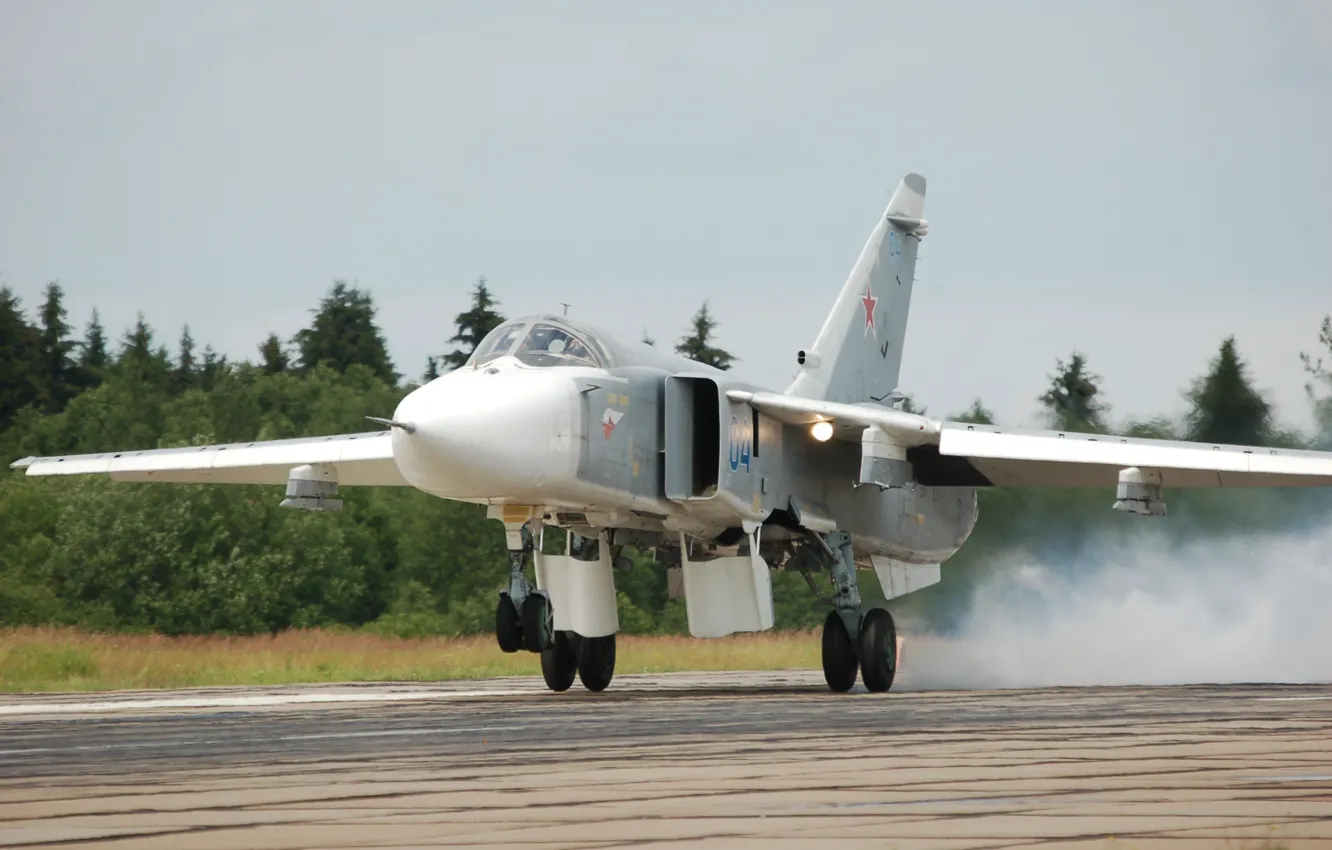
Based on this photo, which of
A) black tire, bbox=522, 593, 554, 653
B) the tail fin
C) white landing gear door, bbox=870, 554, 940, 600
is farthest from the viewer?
the tail fin

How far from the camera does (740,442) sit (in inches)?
667

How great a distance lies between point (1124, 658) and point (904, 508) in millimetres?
3898

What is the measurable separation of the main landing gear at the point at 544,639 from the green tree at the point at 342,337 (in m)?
52.2

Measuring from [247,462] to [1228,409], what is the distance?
11895mm

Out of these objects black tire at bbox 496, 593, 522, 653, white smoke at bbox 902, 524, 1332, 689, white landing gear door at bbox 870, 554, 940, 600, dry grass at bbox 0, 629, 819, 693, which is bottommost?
dry grass at bbox 0, 629, 819, 693

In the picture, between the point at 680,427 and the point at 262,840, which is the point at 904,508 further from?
the point at 262,840

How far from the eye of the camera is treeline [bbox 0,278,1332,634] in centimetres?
2303

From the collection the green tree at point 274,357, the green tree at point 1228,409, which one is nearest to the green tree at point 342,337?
the green tree at point 274,357

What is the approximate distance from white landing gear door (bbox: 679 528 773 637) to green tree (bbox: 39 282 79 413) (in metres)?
50.0

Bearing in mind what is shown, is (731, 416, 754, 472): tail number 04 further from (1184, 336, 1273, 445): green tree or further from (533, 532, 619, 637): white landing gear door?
(1184, 336, 1273, 445): green tree

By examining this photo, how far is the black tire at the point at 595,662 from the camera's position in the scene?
18203mm

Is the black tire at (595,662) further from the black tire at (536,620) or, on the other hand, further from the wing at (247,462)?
the black tire at (536,620)

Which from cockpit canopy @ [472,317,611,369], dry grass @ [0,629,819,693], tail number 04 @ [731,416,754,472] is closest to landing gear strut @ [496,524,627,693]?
cockpit canopy @ [472,317,611,369]

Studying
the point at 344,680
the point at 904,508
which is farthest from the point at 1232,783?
the point at 344,680
